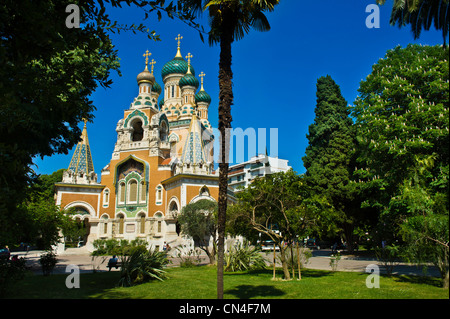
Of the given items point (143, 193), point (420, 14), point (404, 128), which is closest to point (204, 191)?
point (143, 193)

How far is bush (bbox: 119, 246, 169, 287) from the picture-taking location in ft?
42.2

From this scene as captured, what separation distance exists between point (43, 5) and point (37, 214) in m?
18.3

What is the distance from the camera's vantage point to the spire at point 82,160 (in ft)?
125

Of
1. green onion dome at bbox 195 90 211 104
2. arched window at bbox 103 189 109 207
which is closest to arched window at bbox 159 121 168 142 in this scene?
arched window at bbox 103 189 109 207

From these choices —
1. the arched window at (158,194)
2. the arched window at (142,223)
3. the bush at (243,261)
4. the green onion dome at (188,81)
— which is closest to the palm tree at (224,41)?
the bush at (243,261)

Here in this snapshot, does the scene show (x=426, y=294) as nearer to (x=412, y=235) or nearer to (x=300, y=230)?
(x=412, y=235)

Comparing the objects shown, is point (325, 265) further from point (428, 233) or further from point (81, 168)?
point (81, 168)

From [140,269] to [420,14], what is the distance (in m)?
13.5

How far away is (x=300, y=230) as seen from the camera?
46.9ft

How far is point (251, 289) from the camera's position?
1152 cm

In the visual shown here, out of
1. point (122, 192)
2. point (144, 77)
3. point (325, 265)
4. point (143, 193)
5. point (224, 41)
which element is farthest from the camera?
point (144, 77)

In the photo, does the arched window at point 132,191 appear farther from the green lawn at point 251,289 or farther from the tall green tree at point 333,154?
the green lawn at point 251,289

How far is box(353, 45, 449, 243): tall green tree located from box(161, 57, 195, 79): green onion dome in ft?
119
